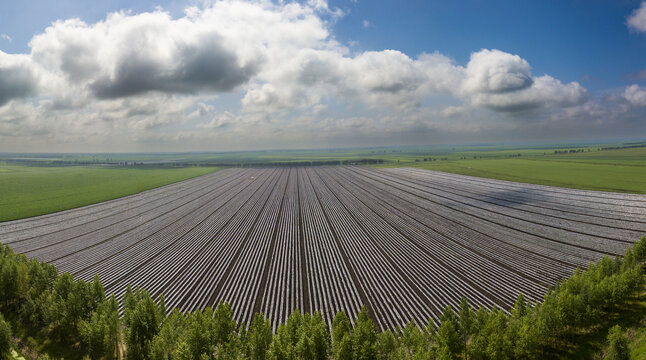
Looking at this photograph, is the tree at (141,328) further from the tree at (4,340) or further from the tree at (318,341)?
the tree at (318,341)

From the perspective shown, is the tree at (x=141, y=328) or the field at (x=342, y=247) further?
the field at (x=342, y=247)

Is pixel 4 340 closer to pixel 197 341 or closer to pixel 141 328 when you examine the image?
pixel 141 328

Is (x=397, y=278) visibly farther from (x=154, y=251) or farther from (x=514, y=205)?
(x=514, y=205)

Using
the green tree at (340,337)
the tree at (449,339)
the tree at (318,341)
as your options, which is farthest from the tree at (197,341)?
the tree at (449,339)

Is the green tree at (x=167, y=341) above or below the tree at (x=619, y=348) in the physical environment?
below

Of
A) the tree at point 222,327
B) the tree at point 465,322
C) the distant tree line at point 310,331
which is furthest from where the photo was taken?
the tree at point 222,327

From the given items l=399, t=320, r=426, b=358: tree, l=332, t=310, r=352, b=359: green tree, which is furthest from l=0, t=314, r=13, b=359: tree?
l=399, t=320, r=426, b=358: tree
